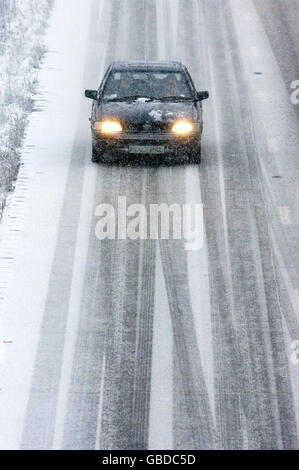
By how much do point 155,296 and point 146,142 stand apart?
17.0 ft

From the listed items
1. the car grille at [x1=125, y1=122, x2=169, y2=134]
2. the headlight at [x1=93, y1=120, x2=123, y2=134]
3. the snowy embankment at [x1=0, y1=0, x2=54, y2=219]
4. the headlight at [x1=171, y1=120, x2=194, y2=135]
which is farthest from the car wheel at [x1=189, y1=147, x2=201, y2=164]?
the snowy embankment at [x1=0, y1=0, x2=54, y2=219]

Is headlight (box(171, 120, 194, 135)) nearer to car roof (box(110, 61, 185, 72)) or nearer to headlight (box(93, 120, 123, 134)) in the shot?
headlight (box(93, 120, 123, 134))

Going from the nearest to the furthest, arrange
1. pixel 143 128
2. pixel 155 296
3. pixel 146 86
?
pixel 155 296
pixel 143 128
pixel 146 86

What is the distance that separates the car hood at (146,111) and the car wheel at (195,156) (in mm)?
522

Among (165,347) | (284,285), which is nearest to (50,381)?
(165,347)

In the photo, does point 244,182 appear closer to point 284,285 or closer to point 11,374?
point 284,285

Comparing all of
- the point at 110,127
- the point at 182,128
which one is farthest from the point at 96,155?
the point at 182,128

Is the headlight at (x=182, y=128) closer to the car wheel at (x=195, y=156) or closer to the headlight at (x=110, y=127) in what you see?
the car wheel at (x=195, y=156)

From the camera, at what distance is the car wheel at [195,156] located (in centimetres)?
1892

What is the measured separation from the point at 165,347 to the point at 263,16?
19.3 meters

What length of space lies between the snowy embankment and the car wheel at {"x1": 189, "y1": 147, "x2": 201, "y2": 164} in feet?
9.09

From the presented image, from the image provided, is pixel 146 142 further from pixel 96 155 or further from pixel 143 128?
pixel 96 155

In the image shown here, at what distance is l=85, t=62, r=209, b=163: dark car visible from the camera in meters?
18.6

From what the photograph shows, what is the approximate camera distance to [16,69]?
2559cm
